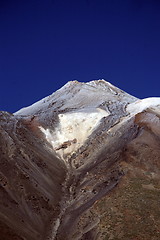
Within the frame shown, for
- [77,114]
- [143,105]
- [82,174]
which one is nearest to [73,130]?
[77,114]

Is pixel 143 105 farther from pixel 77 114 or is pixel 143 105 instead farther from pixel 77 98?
pixel 77 98

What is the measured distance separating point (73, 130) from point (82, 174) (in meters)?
15.5

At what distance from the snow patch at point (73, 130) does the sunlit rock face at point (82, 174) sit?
15 centimetres

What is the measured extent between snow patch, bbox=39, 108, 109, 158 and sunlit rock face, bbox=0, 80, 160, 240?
0.51 ft

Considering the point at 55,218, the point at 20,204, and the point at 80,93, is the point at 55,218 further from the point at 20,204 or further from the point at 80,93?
the point at 80,93

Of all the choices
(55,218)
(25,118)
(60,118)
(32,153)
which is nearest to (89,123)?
(60,118)

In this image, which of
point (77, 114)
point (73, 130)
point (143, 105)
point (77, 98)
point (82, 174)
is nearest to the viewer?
point (82, 174)

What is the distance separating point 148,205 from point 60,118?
32.1m

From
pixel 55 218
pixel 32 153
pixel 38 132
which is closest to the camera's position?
pixel 55 218

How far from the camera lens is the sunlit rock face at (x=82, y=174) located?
2631 cm

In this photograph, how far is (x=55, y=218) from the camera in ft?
98.2

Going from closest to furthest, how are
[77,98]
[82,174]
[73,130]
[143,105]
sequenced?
[82,174]
[73,130]
[143,105]
[77,98]

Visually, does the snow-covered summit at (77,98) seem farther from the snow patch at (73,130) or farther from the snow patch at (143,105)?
the snow patch at (143,105)

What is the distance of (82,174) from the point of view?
39.5 meters
